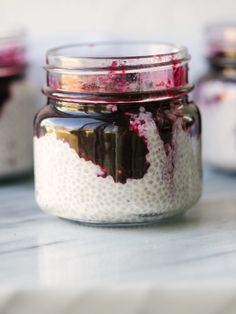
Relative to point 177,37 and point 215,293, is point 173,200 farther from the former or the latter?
point 177,37

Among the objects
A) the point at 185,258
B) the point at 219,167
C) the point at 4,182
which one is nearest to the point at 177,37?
the point at 219,167

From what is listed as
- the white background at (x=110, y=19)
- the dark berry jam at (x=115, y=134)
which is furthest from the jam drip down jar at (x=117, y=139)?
the white background at (x=110, y=19)

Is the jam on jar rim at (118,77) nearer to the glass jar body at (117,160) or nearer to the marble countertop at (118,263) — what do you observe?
the glass jar body at (117,160)


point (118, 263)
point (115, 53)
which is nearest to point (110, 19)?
point (115, 53)

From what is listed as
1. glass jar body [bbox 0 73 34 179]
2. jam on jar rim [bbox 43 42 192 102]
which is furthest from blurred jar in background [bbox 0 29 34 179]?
jam on jar rim [bbox 43 42 192 102]

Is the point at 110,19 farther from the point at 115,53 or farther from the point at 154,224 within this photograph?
the point at 154,224

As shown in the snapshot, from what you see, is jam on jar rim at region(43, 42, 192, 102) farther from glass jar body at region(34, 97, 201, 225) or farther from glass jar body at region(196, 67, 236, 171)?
glass jar body at region(196, 67, 236, 171)
